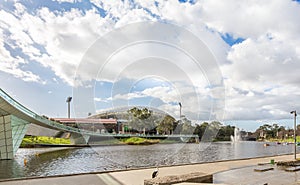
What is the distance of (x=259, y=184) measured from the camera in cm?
1166

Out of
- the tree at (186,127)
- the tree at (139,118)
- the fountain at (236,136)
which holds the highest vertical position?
the tree at (139,118)

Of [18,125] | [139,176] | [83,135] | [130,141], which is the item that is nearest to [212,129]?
[130,141]

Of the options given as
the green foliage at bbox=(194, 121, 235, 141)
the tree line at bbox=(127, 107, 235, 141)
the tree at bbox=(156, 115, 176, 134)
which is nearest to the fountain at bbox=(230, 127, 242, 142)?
the green foliage at bbox=(194, 121, 235, 141)

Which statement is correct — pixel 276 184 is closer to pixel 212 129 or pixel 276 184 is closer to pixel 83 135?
pixel 83 135

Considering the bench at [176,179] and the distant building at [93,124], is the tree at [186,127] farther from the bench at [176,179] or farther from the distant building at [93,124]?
the bench at [176,179]

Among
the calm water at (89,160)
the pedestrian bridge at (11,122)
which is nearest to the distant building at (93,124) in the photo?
the calm water at (89,160)

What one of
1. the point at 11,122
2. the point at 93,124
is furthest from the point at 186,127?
the point at 11,122

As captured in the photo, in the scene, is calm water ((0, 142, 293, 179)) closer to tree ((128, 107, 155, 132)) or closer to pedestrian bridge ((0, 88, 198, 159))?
pedestrian bridge ((0, 88, 198, 159))

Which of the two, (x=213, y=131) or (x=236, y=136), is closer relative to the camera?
(x=213, y=131)

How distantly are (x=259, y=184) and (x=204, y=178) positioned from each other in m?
2.28

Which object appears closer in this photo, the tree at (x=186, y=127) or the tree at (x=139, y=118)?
the tree at (x=139, y=118)

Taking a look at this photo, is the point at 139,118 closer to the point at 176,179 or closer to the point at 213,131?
the point at 213,131

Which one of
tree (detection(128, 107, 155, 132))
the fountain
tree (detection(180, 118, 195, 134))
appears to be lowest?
the fountain

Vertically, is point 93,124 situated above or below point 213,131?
above
